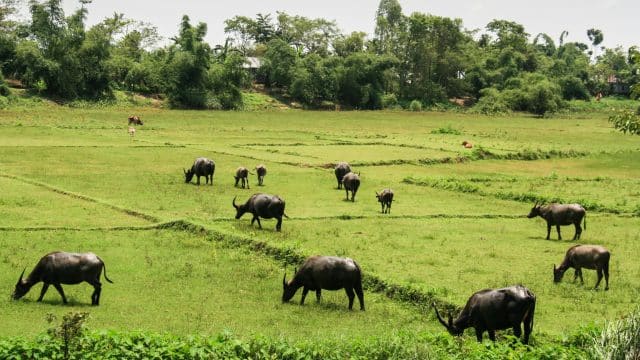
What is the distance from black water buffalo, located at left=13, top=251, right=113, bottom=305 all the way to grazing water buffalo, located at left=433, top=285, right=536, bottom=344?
702 cm

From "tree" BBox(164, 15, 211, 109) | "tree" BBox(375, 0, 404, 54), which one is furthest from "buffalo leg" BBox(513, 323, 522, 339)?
"tree" BBox(375, 0, 404, 54)

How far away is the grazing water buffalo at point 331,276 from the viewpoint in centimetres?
1667

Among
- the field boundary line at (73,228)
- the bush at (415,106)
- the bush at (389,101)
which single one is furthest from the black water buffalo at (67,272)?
the bush at (415,106)

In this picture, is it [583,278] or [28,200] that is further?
[28,200]

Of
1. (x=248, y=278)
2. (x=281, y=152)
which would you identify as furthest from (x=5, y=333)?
(x=281, y=152)

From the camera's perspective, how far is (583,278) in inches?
773

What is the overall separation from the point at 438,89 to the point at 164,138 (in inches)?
2381

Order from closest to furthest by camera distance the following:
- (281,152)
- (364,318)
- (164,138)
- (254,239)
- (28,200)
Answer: (364,318), (254,239), (28,200), (281,152), (164,138)

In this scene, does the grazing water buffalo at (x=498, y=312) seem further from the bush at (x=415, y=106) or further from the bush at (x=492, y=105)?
the bush at (x=415, y=106)

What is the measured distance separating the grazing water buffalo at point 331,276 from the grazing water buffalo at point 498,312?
122 inches

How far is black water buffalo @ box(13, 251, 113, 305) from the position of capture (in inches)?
646

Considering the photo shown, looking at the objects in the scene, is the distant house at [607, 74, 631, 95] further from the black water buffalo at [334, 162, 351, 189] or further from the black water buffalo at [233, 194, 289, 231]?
the black water buffalo at [233, 194, 289, 231]

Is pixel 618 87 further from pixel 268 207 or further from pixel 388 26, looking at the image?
pixel 268 207

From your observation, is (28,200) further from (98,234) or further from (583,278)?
(583,278)
